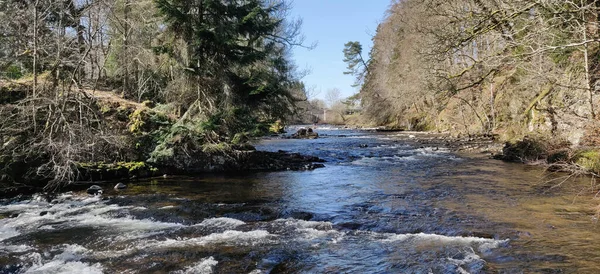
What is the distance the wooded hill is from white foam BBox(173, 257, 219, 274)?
17.8ft

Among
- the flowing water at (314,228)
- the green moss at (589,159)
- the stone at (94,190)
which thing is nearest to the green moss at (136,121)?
the flowing water at (314,228)

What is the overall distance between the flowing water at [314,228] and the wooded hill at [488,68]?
274 centimetres

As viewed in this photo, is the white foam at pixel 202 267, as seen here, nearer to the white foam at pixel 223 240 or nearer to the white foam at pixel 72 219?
the white foam at pixel 223 240

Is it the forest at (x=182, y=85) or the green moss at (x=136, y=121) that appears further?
the green moss at (x=136, y=121)

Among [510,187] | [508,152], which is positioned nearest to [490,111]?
[508,152]

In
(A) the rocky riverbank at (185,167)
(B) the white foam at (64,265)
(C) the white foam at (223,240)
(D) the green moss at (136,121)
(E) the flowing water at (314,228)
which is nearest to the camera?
(B) the white foam at (64,265)

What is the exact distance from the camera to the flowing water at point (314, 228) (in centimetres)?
580

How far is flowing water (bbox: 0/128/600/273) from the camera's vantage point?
580 cm

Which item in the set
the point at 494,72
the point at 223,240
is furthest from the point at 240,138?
the point at 494,72

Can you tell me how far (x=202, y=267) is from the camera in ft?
18.8

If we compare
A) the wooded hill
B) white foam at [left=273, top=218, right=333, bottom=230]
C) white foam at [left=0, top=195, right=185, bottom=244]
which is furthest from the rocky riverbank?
white foam at [left=273, top=218, right=333, bottom=230]

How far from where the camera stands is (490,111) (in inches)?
1156

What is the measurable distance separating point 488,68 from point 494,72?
1.98 m

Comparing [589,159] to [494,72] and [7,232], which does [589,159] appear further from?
[7,232]
